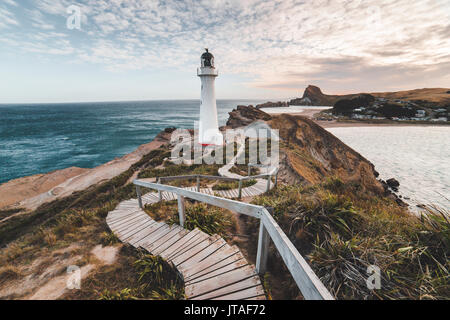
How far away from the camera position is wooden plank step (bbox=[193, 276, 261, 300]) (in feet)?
8.78

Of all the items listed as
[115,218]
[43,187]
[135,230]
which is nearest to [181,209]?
[135,230]

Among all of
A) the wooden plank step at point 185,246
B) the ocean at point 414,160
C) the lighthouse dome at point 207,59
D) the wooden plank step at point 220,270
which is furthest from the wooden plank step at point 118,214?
the ocean at point 414,160

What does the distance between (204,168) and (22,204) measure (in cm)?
1546

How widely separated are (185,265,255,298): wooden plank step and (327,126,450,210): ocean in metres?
16.2

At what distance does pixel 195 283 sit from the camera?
292 cm

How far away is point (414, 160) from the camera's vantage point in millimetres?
23891

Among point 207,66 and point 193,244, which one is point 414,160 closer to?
point 207,66

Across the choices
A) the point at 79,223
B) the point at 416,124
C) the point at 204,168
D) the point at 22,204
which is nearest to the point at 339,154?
the point at 204,168

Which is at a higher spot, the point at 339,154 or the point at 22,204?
the point at 339,154

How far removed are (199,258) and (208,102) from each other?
58.5ft

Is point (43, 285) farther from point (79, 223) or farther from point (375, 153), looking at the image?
point (375, 153)

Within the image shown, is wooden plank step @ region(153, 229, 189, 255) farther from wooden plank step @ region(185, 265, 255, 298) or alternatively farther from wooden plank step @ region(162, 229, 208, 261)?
wooden plank step @ region(185, 265, 255, 298)

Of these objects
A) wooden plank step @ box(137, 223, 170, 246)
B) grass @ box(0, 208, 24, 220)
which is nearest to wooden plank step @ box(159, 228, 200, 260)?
wooden plank step @ box(137, 223, 170, 246)

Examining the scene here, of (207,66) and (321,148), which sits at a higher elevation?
(207,66)
